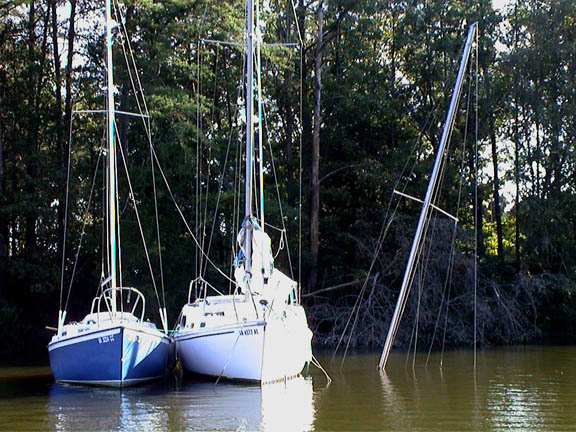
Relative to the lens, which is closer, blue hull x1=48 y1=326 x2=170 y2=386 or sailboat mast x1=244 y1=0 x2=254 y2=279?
blue hull x1=48 y1=326 x2=170 y2=386

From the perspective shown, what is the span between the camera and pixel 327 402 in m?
19.0

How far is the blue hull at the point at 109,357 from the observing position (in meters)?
20.9

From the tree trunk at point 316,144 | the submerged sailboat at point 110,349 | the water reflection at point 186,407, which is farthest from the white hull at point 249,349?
the tree trunk at point 316,144

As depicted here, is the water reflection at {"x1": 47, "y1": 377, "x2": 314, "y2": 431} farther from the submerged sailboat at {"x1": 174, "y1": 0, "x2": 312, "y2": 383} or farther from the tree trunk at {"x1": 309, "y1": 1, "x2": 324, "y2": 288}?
the tree trunk at {"x1": 309, "y1": 1, "x2": 324, "y2": 288}

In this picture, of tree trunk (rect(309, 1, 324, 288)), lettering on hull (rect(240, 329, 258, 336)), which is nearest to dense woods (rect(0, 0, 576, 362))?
tree trunk (rect(309, 1, 324, 288))

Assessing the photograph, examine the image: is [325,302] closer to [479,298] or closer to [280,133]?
[479,298]

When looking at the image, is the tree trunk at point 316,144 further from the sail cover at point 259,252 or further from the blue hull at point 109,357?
the blue hull at point 109,357

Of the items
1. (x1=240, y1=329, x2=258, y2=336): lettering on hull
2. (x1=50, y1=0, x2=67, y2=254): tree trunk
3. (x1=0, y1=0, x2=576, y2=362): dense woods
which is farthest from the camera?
(x1=50, y1=0, x2=67, y2=254): tree trunk

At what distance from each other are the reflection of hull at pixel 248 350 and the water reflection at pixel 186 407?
348mm

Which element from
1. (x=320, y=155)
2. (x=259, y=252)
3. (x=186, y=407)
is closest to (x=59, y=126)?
(x=320, y=155)

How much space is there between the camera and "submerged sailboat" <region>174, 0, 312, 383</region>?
21.0 metres

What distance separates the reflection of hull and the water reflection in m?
0.35

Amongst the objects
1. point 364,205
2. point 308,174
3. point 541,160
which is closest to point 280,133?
point 308,174

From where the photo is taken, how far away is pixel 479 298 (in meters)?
34.6
